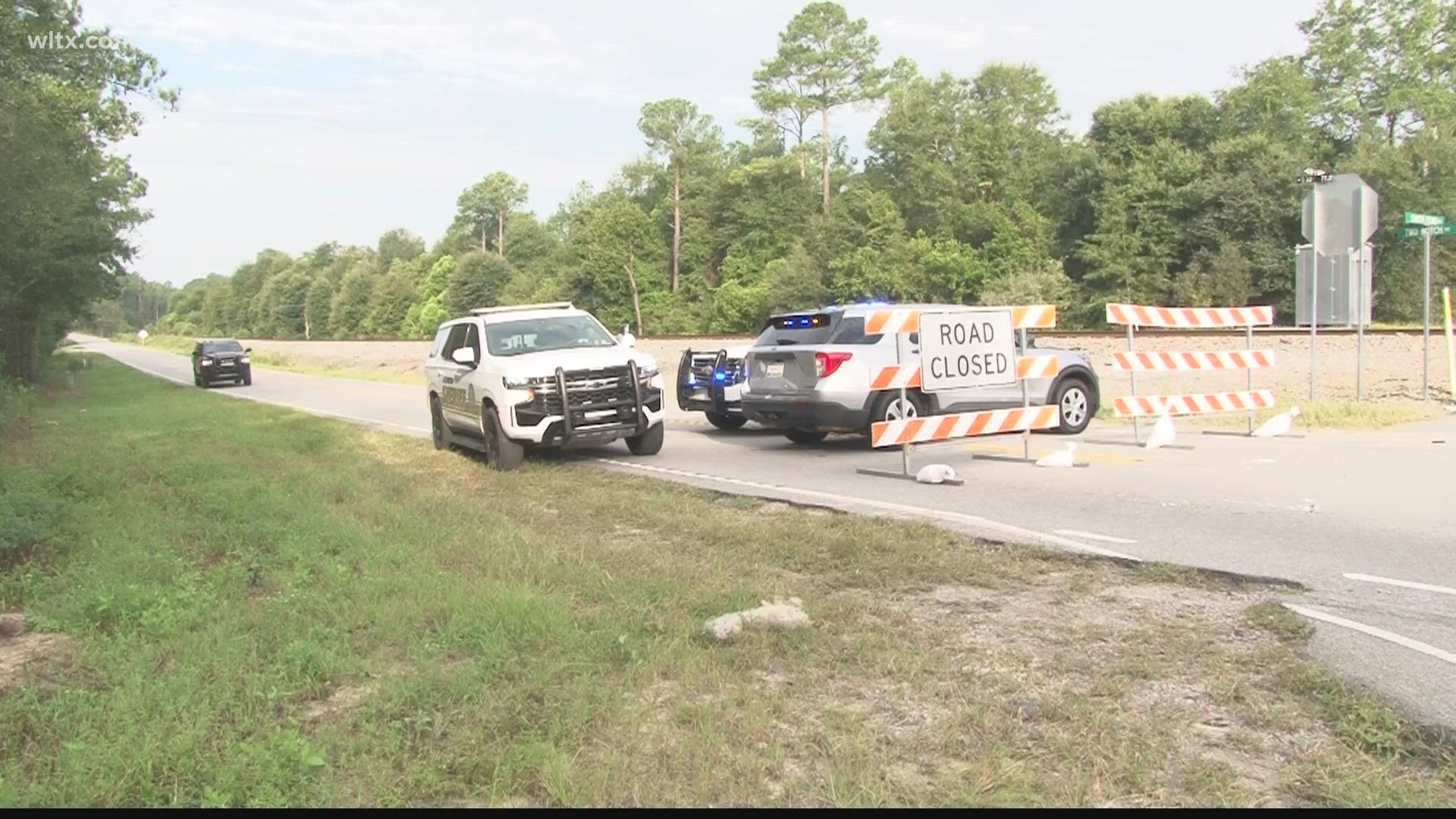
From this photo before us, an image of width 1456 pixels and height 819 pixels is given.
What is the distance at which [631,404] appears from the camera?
11891 mm

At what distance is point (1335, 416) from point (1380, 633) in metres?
10.7

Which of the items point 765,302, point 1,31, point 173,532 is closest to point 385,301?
point 765,302

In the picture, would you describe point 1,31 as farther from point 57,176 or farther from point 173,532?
point 173,532

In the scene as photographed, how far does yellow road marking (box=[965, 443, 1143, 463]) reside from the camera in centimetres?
1102

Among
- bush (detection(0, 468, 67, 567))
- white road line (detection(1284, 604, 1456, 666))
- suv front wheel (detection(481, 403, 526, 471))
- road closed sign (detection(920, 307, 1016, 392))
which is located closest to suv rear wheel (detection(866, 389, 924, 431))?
road closed sign (detection(920, 307, 1016, 392))

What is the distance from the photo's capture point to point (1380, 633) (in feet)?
16.1

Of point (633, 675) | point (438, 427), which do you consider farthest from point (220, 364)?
point (633, 675)

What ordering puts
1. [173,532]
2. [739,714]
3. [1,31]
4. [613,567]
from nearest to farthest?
[739,714]
[613,567]
[173,532]
[1,31]

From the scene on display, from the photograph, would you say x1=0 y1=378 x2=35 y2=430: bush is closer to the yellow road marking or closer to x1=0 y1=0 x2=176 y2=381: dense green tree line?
x1=0 y1=0 x2=176 y2=381: dense green tree line

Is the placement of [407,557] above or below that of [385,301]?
below

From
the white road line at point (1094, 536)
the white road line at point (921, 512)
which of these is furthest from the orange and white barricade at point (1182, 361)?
the white road line at point (1094, 536)

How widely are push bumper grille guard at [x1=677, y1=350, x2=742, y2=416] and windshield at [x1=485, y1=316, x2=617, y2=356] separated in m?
2.63

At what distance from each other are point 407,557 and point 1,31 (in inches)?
458
